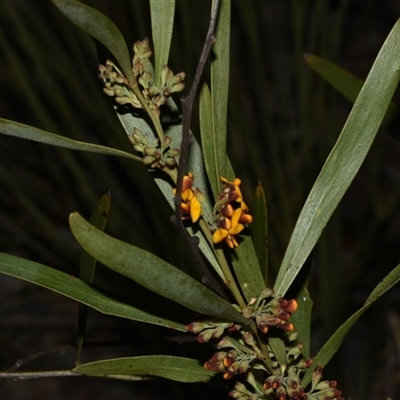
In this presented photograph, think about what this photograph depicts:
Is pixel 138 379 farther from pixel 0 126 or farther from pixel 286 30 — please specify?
pixel 286 30

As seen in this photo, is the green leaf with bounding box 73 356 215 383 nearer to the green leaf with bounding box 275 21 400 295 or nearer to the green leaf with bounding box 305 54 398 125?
the green leaf with bounding box 275 21 400 295

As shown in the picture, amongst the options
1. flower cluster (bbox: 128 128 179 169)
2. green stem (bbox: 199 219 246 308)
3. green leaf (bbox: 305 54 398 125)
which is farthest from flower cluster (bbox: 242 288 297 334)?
green leaf (bbox: 305 54 398 125)

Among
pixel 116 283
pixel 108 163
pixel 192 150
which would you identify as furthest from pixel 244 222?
pixel 108 163

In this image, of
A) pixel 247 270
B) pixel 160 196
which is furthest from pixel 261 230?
pixel 160 196

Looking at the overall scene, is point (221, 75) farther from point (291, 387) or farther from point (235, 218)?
point (291, 387)

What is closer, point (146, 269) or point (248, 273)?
point (146, 269)
